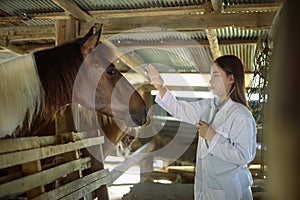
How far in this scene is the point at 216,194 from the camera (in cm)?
167

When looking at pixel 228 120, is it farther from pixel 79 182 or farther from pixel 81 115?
pixel 81 115

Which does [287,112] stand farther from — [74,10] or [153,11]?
[153,11]

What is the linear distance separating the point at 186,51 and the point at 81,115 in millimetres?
1863

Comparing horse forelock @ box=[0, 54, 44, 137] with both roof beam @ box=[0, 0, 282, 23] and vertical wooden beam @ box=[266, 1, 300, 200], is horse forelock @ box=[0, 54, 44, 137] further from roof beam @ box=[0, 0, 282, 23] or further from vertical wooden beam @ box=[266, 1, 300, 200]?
vertical wooden beam @ box=[266, 1, 300, 200]

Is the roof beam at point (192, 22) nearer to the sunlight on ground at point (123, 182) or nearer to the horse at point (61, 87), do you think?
the horse at point (61, 87)

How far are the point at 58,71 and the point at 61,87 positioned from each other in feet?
0.33

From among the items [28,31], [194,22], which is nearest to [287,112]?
[194,22]

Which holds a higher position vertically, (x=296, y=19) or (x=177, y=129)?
(x=296, y=19)

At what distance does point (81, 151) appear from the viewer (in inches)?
110

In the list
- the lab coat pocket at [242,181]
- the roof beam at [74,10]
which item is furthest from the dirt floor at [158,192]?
the roof beam at [74,10]

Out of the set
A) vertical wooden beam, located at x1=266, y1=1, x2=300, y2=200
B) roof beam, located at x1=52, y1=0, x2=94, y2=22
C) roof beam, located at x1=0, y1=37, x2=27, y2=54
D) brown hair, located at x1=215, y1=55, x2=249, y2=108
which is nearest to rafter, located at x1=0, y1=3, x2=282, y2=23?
roof beam, located at x1=52, y1=0, x2=94, y2=22

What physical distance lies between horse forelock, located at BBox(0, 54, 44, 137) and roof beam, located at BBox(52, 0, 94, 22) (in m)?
0.86

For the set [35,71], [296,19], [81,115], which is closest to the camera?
[296,19]

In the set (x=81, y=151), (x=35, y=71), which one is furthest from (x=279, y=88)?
(x=81, y=151)
